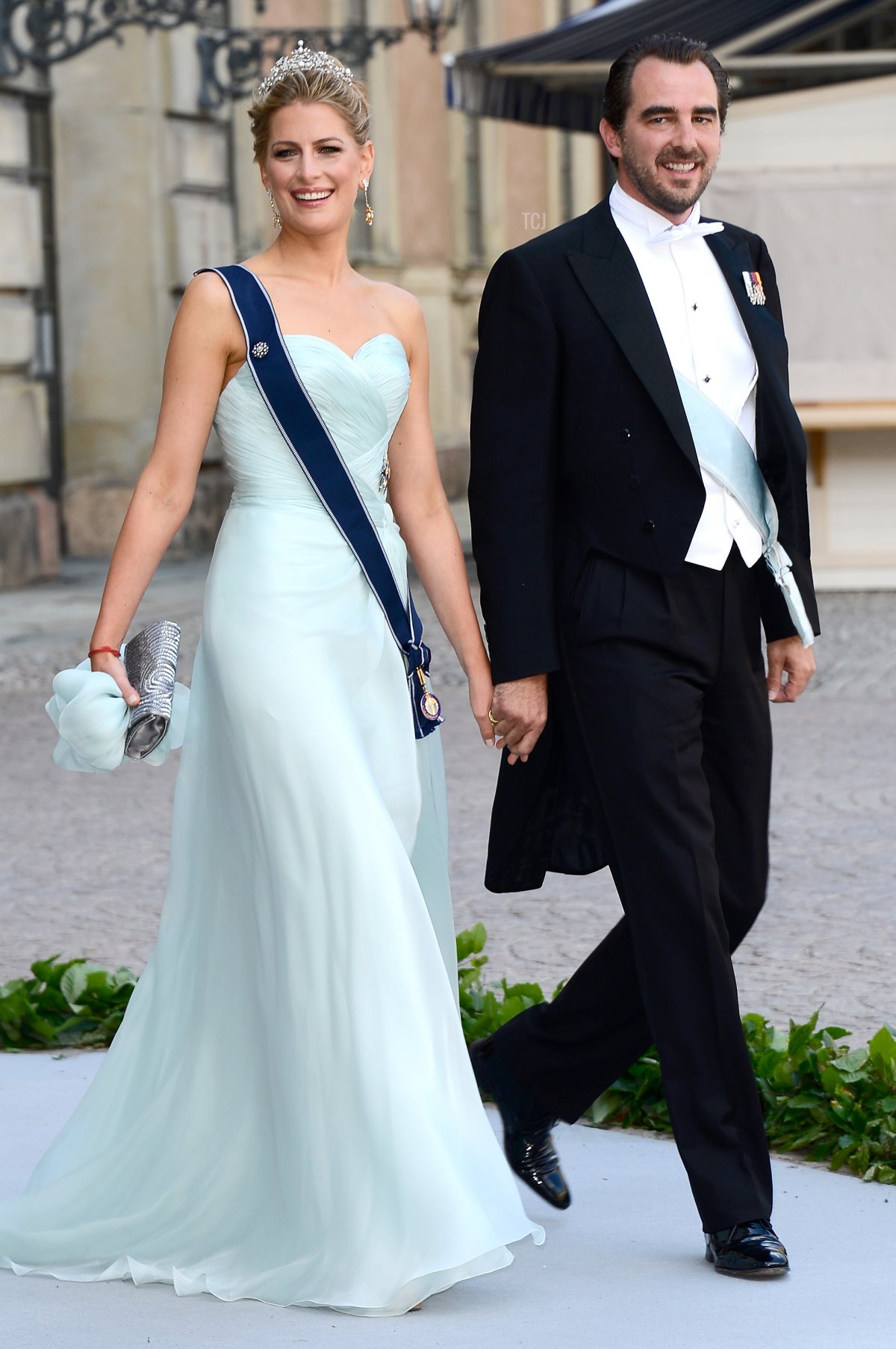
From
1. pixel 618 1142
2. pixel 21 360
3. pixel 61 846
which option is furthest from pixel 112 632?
pixel 21 360

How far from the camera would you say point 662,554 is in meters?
3.33

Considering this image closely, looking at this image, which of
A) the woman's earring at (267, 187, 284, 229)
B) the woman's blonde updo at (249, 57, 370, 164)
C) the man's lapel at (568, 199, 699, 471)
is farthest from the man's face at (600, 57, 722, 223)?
the woman's earring at (267, 187, 284, 229)

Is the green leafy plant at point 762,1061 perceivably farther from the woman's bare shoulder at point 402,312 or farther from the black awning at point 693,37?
the black awning at point 693,37

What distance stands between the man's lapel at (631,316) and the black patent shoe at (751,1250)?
1.18 meters

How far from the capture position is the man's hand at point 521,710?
343 centimetres

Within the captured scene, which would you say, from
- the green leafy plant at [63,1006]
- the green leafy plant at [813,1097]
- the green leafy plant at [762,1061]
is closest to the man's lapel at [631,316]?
the green leafy plant at [762,1061]

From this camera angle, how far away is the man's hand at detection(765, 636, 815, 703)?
3604 mm

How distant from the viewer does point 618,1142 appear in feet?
13.3

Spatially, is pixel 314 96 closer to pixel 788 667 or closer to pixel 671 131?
pixel 671 131

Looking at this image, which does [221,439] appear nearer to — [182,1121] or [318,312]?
[318,312]

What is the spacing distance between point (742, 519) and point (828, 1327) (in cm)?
123

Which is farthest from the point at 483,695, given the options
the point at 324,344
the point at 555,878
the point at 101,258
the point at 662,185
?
the point at 101,258

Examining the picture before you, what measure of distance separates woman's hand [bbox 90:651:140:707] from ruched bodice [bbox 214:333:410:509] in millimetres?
323

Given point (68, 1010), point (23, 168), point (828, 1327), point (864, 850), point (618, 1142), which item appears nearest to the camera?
point (828, 1327)
